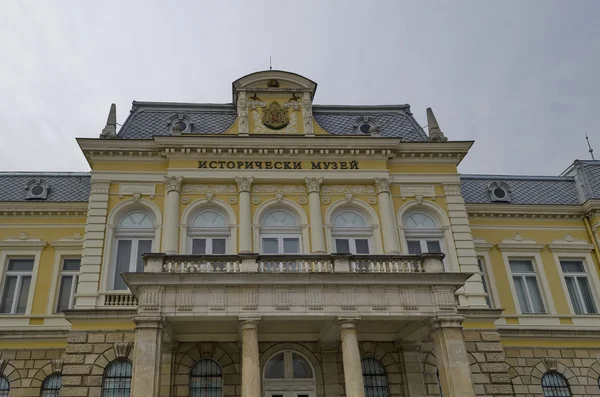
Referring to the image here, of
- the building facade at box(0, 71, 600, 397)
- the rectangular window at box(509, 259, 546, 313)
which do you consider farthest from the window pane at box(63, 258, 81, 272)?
the rectangular window at box(509, 259, 546, 313)

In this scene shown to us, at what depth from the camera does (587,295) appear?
84.6 ft

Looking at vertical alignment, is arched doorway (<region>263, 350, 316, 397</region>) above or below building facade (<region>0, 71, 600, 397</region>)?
below

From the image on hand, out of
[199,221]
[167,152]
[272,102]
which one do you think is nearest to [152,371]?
[199,221]

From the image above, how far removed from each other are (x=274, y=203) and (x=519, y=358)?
1231 centimetres

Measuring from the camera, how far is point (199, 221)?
2259cm

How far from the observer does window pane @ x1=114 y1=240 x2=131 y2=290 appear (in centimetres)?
2125

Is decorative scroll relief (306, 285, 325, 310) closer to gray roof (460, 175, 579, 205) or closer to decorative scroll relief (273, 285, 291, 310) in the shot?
decorative scroll relief (273, 285, 291, 310)

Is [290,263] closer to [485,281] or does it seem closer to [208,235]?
[208,235]

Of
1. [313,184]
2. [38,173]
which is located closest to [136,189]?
[313,184]

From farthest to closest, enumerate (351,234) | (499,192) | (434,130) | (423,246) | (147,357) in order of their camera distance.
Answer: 1. (499,192)
2. (434,130)
3. (423,246)
4. (351,234)
5. (147,357)

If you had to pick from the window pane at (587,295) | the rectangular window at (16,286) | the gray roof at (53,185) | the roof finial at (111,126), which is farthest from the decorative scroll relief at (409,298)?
the rectangular window at (16,286)

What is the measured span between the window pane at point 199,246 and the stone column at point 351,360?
A: 24.1 feet

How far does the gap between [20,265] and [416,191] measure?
709 inches

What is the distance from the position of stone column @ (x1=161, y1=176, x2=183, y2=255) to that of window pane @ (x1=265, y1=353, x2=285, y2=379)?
5630mm
